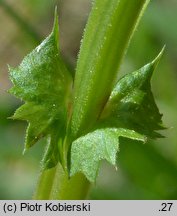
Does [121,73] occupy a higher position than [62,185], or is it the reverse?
[62,185]

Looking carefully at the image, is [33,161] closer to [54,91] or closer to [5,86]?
[5,86]

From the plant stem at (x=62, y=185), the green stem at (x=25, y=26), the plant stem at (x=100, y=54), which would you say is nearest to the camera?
the plant stem at (x=100, y=54)

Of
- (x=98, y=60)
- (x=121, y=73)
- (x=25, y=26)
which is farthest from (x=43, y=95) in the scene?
(x=121, y=73)

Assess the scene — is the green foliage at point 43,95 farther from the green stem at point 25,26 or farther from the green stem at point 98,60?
the green stem at point 25,26

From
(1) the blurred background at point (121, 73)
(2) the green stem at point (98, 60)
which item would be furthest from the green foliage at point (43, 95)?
(1) the blurred background at point (121, 73)

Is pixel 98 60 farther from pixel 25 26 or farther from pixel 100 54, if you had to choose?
pixel 25 26

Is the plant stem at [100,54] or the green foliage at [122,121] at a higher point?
the plant stem at [100,54]
